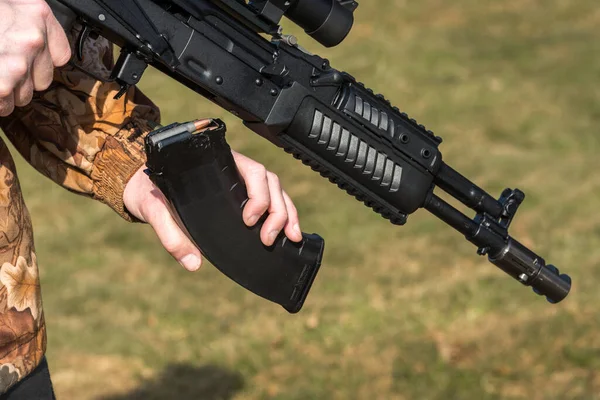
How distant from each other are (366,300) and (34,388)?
13.3ft

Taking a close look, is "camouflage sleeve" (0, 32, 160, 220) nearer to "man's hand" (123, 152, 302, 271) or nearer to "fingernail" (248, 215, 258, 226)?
"man's hand" (123, 152, 302, 271)

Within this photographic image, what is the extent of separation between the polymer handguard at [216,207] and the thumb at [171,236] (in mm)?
22

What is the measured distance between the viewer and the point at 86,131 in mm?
2982

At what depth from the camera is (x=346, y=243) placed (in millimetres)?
7359

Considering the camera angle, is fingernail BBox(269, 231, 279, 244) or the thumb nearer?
the thumb

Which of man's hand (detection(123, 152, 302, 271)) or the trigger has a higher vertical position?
the trigger

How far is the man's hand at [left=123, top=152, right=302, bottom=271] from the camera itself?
2.79 metres

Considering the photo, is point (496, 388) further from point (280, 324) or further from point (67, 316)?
point (67, 316)

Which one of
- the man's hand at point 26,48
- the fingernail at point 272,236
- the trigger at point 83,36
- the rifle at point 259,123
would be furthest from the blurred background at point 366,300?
the man's hand at point 26,48

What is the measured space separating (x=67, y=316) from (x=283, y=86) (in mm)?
4071

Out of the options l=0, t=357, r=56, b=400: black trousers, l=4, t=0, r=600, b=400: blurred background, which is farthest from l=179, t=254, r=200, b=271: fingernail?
l=4, t=0, r=600, b=400: blurred background

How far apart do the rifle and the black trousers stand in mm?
564

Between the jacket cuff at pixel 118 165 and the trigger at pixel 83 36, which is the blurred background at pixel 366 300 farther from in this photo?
the trigger at pixel 83 36

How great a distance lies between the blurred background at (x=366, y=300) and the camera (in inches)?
225
